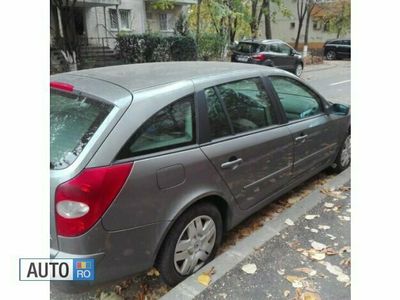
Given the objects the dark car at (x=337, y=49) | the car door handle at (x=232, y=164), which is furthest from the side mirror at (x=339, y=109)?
the dark car at (x=337, y=49)

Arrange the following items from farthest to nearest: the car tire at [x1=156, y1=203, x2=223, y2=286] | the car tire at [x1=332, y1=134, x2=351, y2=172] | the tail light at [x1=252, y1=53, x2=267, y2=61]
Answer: the tail light at [x1=252, y1=53, x2=267, y2=61] < the car tire at [x1=332, y1=134, x2=351, y2=172] < the car tire at [x1=156, y1=203, x2=223, y2=286]

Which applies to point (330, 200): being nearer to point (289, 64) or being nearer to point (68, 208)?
point (68, 208)

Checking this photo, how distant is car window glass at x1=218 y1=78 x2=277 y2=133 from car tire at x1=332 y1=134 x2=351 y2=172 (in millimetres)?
1619

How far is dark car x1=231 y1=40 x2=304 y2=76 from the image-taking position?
15984 mm

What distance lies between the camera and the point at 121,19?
2048 cm

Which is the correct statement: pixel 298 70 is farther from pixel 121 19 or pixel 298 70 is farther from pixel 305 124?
pixel 305 124

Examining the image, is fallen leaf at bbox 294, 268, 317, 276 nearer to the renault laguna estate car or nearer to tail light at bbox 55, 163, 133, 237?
the renault laguna estate car

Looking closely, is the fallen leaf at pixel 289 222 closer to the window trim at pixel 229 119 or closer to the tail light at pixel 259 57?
the window trim at pixel 229 119

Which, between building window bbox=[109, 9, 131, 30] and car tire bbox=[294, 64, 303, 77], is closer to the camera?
car tire bbox=[294, 64, 303, 77]

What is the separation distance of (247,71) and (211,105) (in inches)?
27.7

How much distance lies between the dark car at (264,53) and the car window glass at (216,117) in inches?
526

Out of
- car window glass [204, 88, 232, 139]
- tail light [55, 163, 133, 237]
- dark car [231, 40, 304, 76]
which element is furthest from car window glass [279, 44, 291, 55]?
tail light [55, 163, 133, 237]

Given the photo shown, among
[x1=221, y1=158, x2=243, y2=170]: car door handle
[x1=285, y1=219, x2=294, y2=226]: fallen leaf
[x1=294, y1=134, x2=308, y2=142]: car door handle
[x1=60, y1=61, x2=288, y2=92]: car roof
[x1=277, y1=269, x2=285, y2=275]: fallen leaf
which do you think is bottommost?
[x1=277, y1=269, x2=285, y2=275]: fallen leaf

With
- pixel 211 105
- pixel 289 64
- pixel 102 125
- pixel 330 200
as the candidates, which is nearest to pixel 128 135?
pixel 102 125
